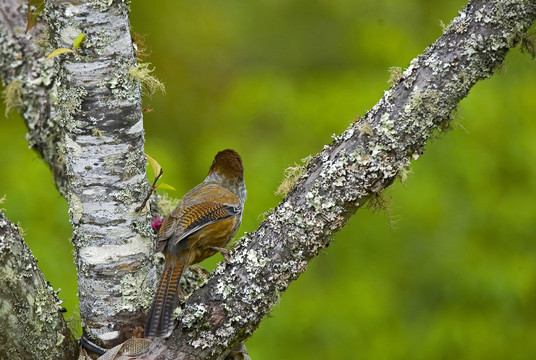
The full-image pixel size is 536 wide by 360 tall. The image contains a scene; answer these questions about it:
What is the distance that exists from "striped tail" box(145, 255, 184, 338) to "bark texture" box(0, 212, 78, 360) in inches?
13.3

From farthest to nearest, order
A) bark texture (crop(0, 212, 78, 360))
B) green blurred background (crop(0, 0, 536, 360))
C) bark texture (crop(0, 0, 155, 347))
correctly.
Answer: green blurred background (crop(0, 0, 536, 360)) < bark texture (crop(0, 0, 155, 347)) < bark texture (crop(0, 212, 78, 360))

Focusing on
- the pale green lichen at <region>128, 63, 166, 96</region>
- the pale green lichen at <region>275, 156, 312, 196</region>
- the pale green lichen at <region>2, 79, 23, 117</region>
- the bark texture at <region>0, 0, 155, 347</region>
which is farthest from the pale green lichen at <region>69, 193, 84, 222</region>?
the pale green lichen at <region>2, 79, 23, 117</region>

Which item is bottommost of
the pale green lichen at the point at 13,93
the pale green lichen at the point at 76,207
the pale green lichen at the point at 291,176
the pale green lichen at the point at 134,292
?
the pale green lichen at the point at 134,292

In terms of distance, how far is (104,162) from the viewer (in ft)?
8.91

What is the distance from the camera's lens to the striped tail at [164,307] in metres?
2.60

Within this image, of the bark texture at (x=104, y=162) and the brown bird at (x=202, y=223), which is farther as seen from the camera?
the brown bird at (x=202, y=223)

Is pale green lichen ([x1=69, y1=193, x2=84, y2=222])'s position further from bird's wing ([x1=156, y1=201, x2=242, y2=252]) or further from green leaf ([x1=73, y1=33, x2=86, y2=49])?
green leaf ([x1=73, y1=33, x2=86, y2=49])

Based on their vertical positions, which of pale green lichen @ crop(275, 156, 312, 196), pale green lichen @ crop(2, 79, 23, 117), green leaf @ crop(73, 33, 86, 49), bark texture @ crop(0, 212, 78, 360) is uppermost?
pale green lichen @ crop(2, 79, 23, 117)

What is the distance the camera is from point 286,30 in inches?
352

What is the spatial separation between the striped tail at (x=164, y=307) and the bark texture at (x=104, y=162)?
0.09 metres

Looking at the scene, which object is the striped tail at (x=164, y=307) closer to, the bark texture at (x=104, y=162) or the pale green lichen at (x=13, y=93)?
the bark texture at (x=104, y=162)

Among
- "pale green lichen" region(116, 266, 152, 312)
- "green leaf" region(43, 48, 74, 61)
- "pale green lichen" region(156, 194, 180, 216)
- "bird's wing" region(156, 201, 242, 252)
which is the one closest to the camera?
"green leaf" region(43, 48, 74, 61)

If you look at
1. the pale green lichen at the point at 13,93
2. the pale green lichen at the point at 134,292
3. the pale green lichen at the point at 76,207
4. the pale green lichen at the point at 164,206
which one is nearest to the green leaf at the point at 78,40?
the pale green lichen at the point at 76,207

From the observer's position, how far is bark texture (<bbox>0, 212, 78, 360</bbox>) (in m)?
2.34
